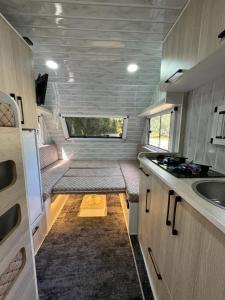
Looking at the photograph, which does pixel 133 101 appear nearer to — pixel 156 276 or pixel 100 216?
pixel 100 216

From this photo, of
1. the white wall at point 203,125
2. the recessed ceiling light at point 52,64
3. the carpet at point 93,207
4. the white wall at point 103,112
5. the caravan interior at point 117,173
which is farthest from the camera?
the white wall at point 103,112

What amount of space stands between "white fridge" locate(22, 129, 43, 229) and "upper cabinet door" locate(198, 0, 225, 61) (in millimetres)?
1510

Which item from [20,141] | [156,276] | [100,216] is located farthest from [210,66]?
[100,216]

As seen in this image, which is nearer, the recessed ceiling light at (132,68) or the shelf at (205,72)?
the shelf at (205,72)

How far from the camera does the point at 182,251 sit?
79cm

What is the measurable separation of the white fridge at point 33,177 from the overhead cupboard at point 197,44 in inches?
56.5

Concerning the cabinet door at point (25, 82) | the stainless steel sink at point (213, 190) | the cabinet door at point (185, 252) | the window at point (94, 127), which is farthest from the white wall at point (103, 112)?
the cabinet door at point (185, 252)

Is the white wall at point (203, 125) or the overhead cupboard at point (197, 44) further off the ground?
the overhead cupboard at point (197, 44)

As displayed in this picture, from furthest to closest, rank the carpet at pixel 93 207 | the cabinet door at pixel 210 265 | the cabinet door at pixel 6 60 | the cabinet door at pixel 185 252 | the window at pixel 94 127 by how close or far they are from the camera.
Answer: the window at pixel 94 127
the carpet at pixel 93 207
the cabinet door at pixel 6 60
the cabinet door at pixel 185 252
the cabinet door at pixel 210 265

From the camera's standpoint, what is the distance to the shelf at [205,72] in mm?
864

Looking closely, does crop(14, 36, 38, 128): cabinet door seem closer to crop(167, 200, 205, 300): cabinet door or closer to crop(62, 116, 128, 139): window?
crop(167, 200, 205, 300): cabinet door

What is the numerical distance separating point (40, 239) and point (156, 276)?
1317 millimetres

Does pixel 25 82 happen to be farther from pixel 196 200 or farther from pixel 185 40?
pixel 196 200

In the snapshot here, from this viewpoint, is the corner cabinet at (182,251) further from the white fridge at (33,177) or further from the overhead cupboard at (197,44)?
the white fridge at (33,177)
